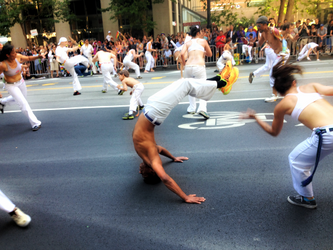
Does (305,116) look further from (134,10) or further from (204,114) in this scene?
(134,10)

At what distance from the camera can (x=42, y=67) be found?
19109mm

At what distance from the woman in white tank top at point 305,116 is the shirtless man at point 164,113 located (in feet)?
2.82

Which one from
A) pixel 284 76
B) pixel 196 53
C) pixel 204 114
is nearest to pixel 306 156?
pixel 284 76

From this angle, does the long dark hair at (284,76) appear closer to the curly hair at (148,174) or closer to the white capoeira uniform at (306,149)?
the white capoeira uniform at (306,149)

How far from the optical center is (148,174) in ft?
12.8

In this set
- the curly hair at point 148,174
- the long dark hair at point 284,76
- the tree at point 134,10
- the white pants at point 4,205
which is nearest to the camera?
the long dark hair at point 284,76

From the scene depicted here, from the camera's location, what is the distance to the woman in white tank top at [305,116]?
271 centimetres

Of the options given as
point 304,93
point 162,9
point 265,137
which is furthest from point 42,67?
point 304,93

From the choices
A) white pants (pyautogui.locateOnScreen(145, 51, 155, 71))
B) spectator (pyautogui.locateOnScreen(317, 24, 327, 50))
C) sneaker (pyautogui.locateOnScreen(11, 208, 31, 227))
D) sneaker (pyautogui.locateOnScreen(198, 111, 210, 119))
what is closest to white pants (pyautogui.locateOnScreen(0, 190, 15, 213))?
sneaker (pyautogui.locateOnScreen(11, 208, 31, 227))

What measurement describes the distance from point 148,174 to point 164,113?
3.41 feet

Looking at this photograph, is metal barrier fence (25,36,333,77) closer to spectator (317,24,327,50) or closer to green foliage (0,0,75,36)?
spectator (317,24,327,50)

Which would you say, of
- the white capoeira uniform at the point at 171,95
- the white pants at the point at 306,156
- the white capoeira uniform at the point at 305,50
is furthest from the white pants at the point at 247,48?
the white pants at the point at 306,156

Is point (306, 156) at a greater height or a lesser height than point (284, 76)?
lesser

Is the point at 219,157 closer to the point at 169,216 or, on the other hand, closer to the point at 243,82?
the point at 169,216
